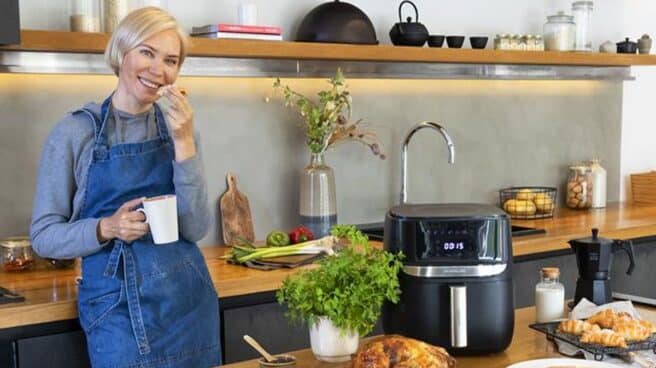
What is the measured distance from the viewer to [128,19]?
2.70 metres

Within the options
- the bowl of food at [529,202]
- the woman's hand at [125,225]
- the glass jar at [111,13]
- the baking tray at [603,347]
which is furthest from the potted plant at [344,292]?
the bowl of food at [529,202]

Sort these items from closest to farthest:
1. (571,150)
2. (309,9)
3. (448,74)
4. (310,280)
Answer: (310,280), (309,9), (448,74), (571,150)

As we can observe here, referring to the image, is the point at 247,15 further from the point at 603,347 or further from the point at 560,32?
the point at 603,347

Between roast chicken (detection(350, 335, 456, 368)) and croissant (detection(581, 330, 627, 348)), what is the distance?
0.39 m

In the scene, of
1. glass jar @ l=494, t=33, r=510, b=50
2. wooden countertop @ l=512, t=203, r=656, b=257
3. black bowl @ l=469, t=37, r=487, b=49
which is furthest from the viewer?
glass jar @ l=494, t=33, r=510, b=50

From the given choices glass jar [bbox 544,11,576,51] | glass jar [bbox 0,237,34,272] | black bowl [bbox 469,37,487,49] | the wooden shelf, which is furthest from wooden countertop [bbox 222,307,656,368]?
glass jar [bbox 544,11,576,51]

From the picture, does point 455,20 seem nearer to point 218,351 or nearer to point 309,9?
point 309,9

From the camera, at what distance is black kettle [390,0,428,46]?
4.08 meters

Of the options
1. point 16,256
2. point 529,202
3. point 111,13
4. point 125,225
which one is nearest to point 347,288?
point 125,225

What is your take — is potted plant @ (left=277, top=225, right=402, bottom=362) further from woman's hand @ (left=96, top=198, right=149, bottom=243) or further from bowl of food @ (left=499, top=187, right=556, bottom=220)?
bowl of food @ (left=499, top=187, right=556, bottom=220)

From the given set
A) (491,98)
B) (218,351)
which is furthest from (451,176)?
(218,351)

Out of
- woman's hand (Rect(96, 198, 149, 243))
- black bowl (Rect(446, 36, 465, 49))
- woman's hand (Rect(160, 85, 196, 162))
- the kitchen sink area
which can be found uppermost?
black bowl (Rect(446, 36, 465, 49))

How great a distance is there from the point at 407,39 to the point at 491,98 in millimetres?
812

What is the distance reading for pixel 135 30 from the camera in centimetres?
267
